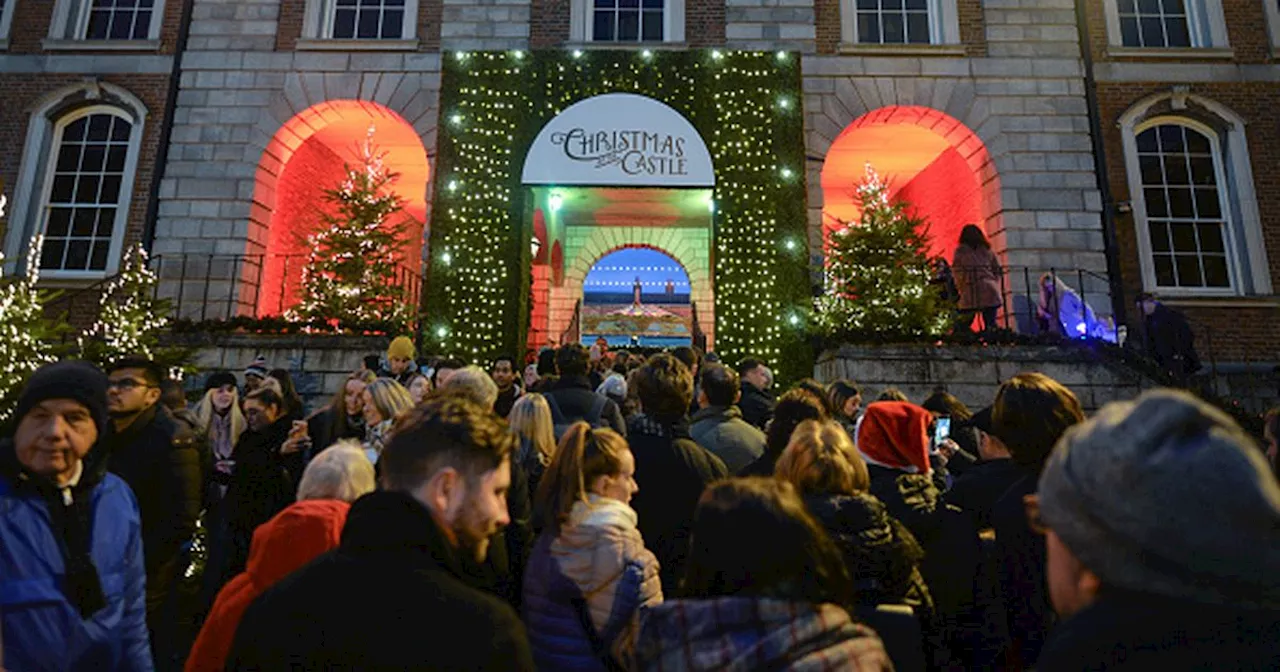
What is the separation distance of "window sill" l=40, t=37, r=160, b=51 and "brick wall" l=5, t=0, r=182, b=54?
60mm

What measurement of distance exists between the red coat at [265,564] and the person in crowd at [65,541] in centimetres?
46

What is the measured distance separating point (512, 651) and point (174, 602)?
3.14 m

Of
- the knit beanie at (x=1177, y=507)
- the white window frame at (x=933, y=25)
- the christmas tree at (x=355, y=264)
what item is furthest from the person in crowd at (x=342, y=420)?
the white window frame at (x=933, y=25)

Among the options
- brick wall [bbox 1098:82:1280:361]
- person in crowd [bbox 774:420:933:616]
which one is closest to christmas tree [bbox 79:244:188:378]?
person in crowd [bbox 774:420:933:616]

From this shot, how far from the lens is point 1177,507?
3.28ft

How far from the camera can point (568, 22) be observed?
12.6 meters

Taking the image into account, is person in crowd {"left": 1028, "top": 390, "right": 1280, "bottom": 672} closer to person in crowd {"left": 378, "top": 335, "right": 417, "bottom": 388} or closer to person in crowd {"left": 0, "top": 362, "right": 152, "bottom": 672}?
person in crowd {"left": 0, "top": 362, "right": 152, "bottom": 672}

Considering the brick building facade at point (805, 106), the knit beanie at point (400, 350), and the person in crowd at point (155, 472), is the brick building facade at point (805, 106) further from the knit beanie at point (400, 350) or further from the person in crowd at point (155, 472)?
the person in crowd at point (155, 472)

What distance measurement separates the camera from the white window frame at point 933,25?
40.9 feet

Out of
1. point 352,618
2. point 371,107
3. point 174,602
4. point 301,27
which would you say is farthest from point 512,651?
point 301,27

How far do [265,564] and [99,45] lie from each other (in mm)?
15203

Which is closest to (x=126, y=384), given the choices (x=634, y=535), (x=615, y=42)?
(x=634, y=535)

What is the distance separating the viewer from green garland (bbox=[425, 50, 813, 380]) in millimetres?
11250

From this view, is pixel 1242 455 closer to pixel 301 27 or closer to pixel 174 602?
pixel 174 602
